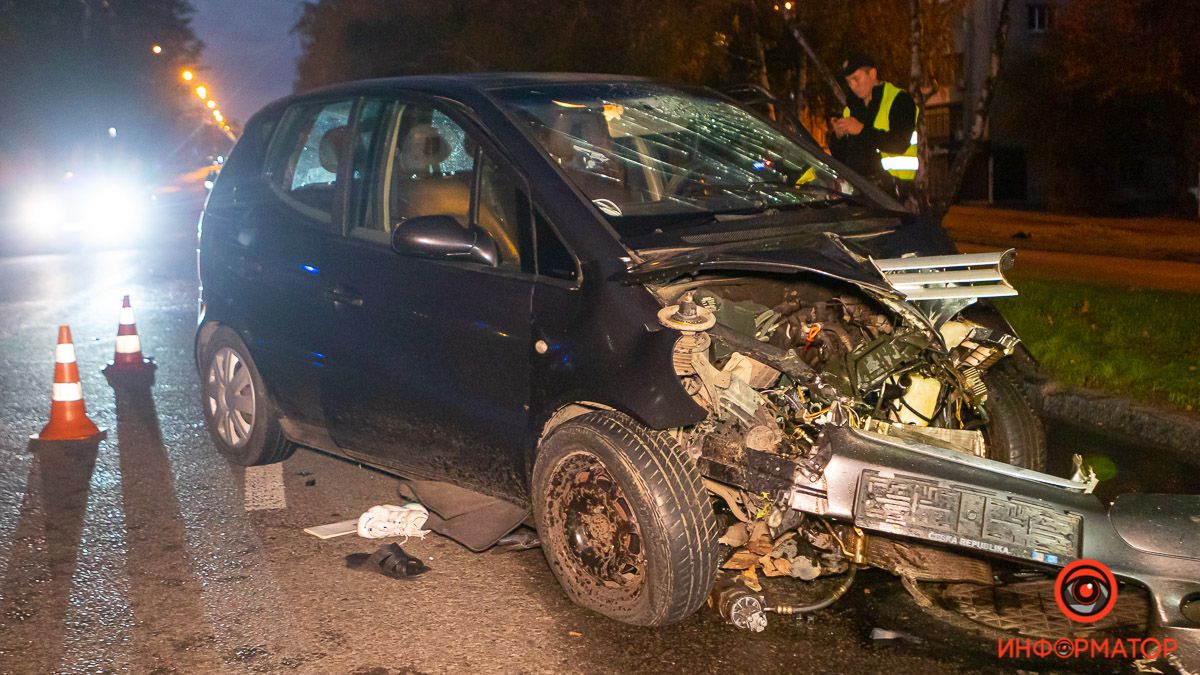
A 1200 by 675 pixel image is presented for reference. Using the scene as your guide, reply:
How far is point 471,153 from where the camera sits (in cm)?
484

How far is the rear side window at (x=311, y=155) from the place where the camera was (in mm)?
5438

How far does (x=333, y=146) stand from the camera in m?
5.48

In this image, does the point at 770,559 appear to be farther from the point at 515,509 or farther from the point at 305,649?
the point at 305,649

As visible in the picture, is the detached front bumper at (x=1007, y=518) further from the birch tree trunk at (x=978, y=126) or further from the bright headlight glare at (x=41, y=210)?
the bright headlight glare at (x=41, y=210)

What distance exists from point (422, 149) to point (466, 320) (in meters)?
0.87

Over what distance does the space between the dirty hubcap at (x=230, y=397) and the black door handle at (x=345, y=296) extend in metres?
1.01

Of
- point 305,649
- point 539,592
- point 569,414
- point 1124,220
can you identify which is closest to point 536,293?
point 569,414

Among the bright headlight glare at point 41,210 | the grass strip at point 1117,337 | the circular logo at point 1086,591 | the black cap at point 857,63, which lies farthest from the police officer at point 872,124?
the bright headlight glare at point 41,210

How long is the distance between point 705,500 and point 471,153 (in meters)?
1.67

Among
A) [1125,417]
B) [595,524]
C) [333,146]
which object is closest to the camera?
[595,524]

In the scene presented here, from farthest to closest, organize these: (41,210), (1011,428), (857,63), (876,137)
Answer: (41,210)
(857,63)
(876,137)
(1011,428)

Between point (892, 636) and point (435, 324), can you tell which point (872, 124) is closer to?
point (435, 324)

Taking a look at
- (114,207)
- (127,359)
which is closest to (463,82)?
(127,359)

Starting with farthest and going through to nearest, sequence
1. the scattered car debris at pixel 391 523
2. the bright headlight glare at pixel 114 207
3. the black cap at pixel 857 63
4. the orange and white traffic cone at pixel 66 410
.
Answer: the bright headlight glare at pixel 114 207
the black cap at pixel 857 63
the orange and white traffic cone at pixel 66 410
the scattered car debris at pixel 391 523
